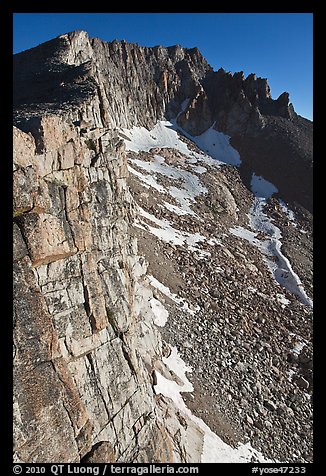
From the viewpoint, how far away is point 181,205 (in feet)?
173

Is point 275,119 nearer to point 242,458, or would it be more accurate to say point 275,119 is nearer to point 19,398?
point 242,458

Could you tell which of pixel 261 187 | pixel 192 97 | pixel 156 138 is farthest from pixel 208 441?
pixel 192 97

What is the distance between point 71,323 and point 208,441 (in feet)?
42.7

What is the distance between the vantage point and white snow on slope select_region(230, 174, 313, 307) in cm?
4075

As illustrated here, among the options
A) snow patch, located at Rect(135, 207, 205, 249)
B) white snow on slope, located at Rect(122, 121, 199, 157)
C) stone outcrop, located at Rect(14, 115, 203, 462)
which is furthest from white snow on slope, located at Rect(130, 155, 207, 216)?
stone outcrop, located at Rect(14, 115, 203, 462)

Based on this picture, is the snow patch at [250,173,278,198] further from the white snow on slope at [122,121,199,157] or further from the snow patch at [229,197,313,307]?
the white snow on slope at [122,121,199,157]

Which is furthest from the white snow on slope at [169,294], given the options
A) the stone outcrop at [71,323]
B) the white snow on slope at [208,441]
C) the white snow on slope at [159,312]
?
the stone outcrop at [71,323]

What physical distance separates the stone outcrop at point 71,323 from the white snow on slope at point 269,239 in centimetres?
2984

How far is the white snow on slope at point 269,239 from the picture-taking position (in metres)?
40.8

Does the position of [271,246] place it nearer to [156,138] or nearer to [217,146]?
[217,146]

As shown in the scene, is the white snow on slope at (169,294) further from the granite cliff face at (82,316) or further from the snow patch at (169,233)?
the snow patch at (169,233)

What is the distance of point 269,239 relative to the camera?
172 ft

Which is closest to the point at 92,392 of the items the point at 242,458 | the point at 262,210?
the point at 242,458

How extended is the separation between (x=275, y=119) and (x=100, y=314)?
319 ft
